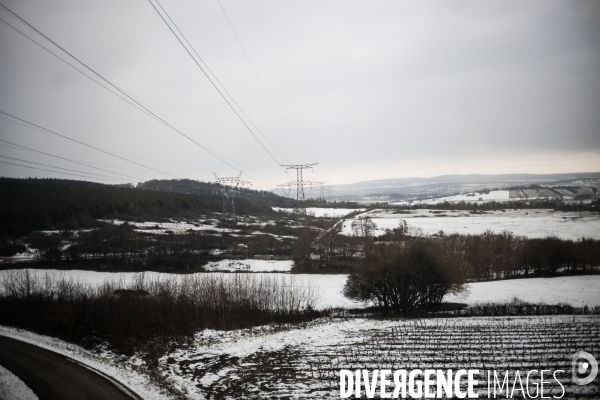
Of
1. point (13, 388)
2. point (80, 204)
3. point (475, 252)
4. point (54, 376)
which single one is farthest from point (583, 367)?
point (80, 204)

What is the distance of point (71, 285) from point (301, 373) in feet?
95.5

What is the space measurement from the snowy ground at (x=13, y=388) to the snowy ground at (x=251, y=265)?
32219 millimetres

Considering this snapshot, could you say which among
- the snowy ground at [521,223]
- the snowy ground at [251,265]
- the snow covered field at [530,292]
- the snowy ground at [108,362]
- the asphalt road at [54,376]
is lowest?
the snow covered field at [530,292]

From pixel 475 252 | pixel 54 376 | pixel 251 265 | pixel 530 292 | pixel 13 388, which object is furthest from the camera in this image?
pixel 475 252

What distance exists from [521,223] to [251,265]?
1762 inches

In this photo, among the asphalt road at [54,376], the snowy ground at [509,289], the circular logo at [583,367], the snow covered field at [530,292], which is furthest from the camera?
the snowy ground at [509,289]

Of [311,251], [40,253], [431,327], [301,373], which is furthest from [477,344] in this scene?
[40,253]

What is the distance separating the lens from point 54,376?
14.6 meters

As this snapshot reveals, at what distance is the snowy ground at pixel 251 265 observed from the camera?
4788cm

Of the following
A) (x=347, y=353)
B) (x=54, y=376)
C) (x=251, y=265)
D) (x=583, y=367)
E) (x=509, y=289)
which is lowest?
(x=509, y=289)

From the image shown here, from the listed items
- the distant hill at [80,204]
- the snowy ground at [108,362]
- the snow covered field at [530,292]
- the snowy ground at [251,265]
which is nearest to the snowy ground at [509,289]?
the snow covered field at [530,292]

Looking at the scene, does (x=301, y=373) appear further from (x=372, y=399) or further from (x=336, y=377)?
(x=372, y=399)

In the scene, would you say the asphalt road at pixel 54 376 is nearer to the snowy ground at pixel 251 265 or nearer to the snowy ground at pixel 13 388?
the snowy ground at pixel 13 388

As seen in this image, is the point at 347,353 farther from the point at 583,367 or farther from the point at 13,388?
the point at 13,388
